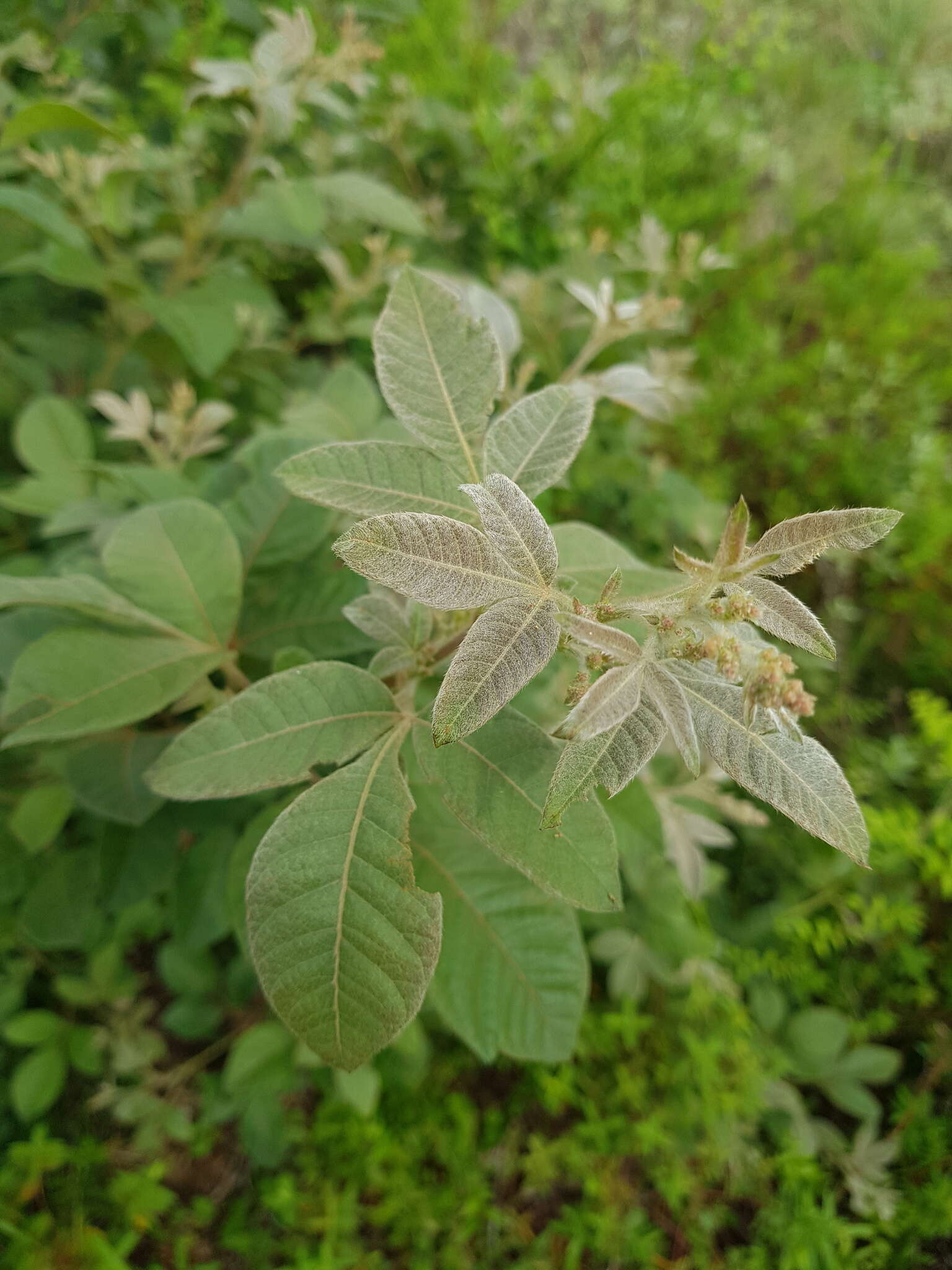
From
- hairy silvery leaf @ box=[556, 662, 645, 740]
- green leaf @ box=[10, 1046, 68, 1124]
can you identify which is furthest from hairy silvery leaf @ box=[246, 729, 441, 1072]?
green leaf @ box=[10, 1046, 68, 1124]

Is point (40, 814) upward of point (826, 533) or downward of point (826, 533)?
downward

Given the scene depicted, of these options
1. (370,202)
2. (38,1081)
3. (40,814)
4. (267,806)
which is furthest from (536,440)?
(38,1081)

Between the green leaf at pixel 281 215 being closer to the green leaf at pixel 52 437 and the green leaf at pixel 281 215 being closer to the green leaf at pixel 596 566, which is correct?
the green leaf at pixel 52 437

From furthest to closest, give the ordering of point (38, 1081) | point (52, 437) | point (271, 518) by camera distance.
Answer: point (38, 1081) → point (52, 437) → point (271, 518)

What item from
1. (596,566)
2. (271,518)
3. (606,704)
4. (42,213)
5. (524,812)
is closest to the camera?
(606,704)

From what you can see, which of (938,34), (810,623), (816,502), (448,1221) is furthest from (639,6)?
(448,1221)

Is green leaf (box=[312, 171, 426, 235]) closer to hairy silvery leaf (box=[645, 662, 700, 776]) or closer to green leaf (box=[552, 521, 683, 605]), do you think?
green leaf (box=[552, 521, 683, 605])

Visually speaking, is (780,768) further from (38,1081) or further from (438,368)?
(38,1081)

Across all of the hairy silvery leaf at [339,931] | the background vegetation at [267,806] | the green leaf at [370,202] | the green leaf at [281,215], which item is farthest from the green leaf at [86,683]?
the green leaf at [370,202]
